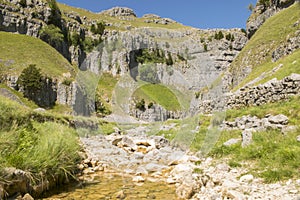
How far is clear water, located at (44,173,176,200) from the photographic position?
745cm

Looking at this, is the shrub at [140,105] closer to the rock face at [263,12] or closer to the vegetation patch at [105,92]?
the vegetation patch at [105,92]

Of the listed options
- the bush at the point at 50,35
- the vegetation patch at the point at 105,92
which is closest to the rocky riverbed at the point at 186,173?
the vegetation patch at the point at 105,92

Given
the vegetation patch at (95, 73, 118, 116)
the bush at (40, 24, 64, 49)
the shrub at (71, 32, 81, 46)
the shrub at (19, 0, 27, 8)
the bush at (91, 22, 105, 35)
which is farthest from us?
the bush at (91, 22, 105, 35)

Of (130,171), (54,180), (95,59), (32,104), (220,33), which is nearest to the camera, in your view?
(54,180)

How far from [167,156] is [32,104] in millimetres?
36570

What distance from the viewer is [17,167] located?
22.4ft

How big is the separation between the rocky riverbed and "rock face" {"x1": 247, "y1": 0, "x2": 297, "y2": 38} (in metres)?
63.9

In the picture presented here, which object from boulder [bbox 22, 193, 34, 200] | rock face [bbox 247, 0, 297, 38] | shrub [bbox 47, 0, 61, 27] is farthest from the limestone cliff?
boulder [bbox 22, 193, 34, 200]

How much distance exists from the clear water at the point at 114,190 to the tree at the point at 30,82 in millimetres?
38760

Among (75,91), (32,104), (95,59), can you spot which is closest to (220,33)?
(95,59)

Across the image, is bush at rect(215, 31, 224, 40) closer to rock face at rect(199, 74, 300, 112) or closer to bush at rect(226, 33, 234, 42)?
bush at rect(226, 33, 234, 42)

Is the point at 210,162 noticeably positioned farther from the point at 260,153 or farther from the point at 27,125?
the point at 27,125

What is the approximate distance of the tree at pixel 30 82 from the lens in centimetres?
4372

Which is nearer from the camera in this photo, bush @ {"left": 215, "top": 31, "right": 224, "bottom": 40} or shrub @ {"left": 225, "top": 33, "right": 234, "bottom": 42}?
shrub @ {"left": 225, "top": 33, "right": 234, "bottom": 42}
